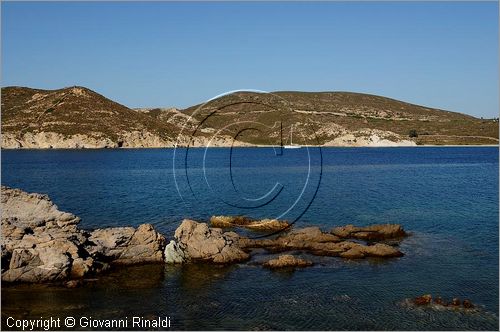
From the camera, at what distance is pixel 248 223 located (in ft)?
167

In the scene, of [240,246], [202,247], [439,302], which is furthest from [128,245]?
[439,302]

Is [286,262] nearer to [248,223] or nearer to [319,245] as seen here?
[319,245]

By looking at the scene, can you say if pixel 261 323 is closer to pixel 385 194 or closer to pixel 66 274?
pixel 66 274

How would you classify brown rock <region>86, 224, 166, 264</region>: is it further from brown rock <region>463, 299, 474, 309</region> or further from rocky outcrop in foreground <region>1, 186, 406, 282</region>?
brown rock <region>463, 299, 474, 309</region>

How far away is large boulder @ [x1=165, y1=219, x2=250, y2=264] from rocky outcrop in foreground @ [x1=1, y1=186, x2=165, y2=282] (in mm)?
1312

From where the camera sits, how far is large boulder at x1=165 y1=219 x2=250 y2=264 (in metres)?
36.3

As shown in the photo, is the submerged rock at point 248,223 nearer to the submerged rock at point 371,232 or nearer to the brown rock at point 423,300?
the submerged rock at point 371,232

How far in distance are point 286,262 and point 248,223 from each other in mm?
16370

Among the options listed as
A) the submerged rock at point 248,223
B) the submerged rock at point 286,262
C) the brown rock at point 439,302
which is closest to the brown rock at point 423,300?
the brown rock at point 439,302

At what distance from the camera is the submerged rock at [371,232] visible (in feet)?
142

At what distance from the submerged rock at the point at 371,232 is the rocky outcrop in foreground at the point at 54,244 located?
1673 cm

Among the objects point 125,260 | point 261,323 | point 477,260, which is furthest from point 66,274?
point 477,260

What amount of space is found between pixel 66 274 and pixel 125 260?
5.27 m

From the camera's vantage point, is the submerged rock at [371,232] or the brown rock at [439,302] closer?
the brown rock at [439,302]
